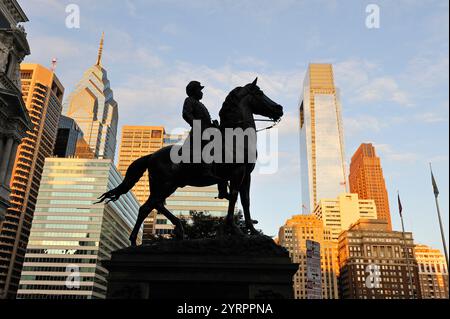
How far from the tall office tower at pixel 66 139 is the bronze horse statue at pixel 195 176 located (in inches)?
7022

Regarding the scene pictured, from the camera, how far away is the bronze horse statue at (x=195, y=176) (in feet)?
32.4

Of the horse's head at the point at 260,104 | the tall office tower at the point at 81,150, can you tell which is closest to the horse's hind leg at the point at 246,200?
the horse's head at the point at 260,104

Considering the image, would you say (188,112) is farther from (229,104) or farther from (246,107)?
(246,107)

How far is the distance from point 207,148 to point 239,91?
78.5 inches

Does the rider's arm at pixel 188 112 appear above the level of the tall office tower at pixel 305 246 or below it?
below

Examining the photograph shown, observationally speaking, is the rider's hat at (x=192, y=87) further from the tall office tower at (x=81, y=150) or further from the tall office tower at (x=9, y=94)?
the tall office tower at (x=81, y=150)

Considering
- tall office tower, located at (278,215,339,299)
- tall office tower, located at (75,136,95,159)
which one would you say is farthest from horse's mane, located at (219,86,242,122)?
tall office tower, located at (75,136,95,159)

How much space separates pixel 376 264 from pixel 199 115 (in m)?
136

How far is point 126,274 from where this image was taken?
340 inches

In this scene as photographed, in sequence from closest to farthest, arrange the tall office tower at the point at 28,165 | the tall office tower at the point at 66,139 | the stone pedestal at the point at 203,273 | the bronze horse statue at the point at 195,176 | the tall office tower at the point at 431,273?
the stone pedestal at the point at 203,273
the bronze horse statue at the point at 195,176
the tall office tower at the point at 28,165
the tall office tower at the point at 431,273
the tall office tower at the point at 66,139

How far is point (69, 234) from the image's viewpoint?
10644 centimetres

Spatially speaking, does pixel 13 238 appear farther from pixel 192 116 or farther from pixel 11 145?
pixel 192 116

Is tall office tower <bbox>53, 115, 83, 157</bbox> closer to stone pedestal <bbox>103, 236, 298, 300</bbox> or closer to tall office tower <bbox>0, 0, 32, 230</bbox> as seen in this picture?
tall office tower <bbox>0, 0, 32, 230</bbox>
